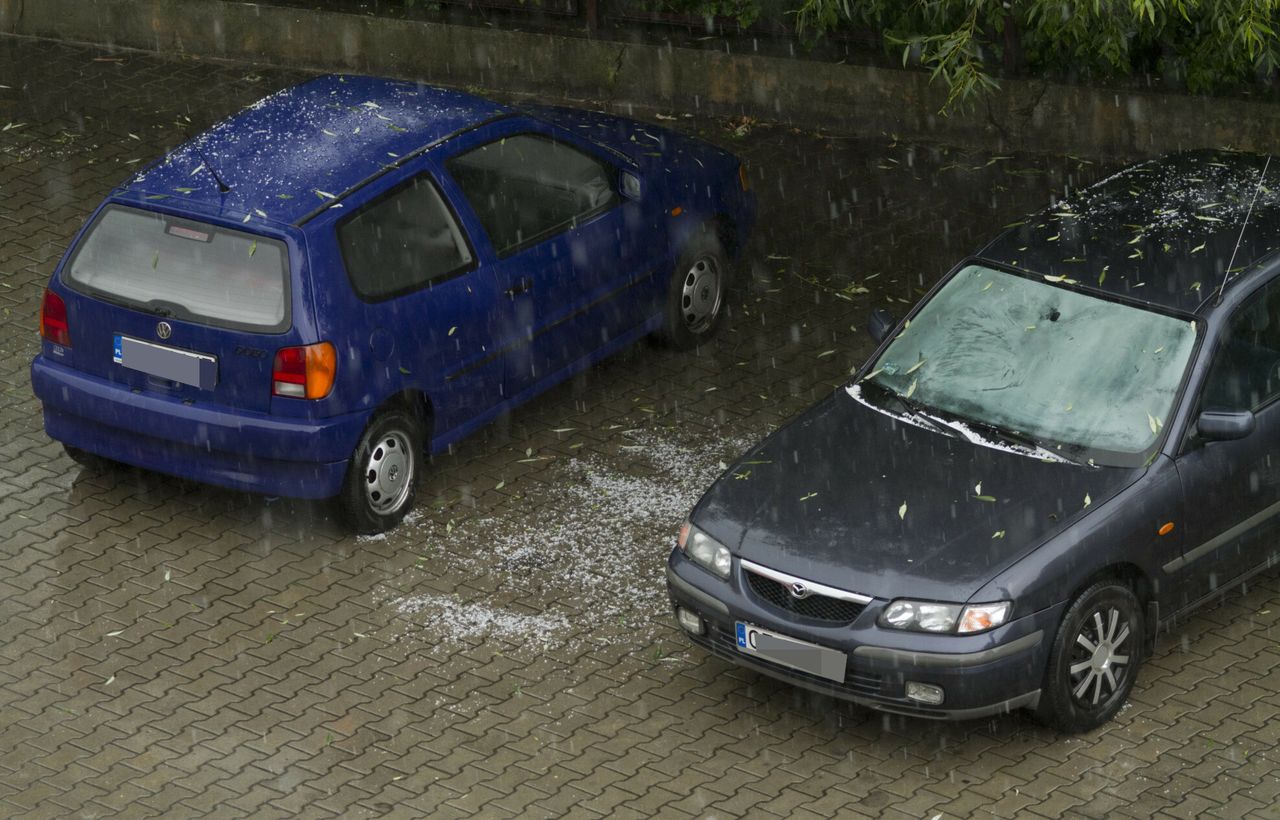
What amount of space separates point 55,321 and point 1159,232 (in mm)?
4964

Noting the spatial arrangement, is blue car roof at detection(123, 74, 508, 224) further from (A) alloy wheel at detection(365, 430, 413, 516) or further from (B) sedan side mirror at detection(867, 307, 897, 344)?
(B) sedan side mirror at detection(867, 307, 897, 344)

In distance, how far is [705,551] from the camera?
7.61 metres

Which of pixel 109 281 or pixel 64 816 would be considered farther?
pixel 109 281

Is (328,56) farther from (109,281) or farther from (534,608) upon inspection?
(534,608)

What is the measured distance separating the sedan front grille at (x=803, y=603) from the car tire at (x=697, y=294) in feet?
10.6

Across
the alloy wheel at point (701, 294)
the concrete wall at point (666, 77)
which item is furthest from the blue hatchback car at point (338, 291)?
the concrete wall at point (666, 77)

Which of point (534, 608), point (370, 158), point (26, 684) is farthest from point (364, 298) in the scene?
point (26, 684)

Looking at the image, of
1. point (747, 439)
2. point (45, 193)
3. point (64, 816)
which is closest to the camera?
point (64, 816)

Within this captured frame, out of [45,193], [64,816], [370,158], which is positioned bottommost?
[64,816]

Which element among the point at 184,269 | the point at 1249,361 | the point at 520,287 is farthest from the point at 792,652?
the point at 184,269

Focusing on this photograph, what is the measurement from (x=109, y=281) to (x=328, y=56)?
598 centimetres

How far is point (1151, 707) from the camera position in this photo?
773cm

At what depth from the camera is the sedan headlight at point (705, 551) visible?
7.52 meters

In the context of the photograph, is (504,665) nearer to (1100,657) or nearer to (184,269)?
(184,269)
